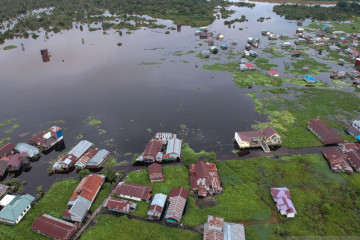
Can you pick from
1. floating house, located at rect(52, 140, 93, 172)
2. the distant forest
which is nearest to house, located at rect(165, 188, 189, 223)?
floating house, located at rect(52, 140, 93, 172)

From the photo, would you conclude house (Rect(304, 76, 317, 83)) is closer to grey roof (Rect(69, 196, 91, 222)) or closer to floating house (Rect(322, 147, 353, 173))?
floating house (Rect(322, 147, 353, 173))

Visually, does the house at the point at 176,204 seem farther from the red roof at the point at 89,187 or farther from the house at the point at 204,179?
the red roof at the point at 89,187

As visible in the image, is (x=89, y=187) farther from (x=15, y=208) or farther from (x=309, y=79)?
(x=309, y=79)

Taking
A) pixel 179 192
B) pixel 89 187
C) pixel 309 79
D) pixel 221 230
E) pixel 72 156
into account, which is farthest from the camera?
pixel 309 79

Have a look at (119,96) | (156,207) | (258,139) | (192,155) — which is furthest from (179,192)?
(119,96)

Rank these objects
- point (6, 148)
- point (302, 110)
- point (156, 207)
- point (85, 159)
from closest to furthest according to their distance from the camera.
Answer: point (156, 207), point (85, 159), point (6, 148), point (302, 110)

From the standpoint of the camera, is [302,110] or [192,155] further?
[302,110]

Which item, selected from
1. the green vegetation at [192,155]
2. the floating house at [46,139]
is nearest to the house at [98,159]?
the floating house at [46,139]

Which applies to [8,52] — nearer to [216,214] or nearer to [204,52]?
[204,52]
